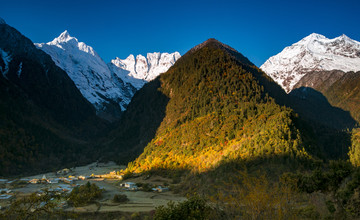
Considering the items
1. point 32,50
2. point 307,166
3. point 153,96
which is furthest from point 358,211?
point 32,50

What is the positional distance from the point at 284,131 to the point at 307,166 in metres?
6.58

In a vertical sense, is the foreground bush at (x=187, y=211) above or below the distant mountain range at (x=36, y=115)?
below

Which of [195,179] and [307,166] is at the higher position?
[307,166]

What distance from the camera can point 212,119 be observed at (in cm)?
5025

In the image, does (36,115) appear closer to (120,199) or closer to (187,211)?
(120,199)

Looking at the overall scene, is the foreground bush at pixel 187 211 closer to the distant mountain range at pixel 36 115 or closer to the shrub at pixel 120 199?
the shrub at pixel 120 199

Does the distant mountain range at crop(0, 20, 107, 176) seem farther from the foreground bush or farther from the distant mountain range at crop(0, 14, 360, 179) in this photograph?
the foreground bush

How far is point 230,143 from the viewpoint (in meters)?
39.4

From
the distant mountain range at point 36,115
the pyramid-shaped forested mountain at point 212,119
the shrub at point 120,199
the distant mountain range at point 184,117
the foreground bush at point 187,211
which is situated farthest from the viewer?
the distant mountain range at point 36,115

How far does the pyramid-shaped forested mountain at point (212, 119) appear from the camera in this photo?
3422 centimetres

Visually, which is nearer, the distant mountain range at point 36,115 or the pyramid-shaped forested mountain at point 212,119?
the pyramid-shaped forested mountain at point 212,119

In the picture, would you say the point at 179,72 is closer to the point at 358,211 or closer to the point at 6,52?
the point at 358,211

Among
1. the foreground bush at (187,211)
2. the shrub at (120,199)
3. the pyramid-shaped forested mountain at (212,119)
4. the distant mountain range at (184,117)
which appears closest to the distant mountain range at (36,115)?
the distant mountain range at (184,117)

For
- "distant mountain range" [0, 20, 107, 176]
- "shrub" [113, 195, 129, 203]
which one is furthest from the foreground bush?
"distant mountain range" [0, 20, 107, 176]
